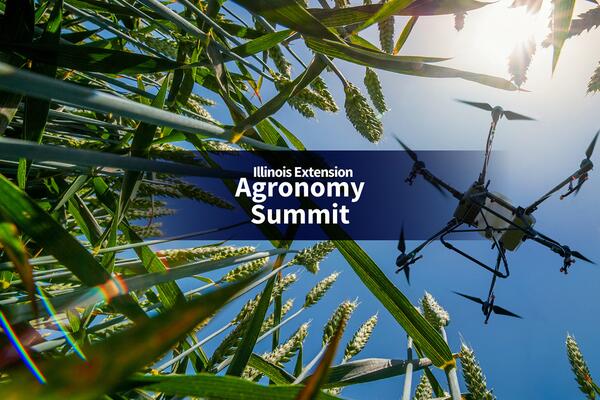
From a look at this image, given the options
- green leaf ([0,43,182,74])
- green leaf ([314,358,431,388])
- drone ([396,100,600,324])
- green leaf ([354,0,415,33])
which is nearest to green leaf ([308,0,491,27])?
green leaf ([354,0,415,33])

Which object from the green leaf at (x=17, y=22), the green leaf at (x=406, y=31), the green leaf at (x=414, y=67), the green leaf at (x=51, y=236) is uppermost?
the green leaf at (x=406, y=31)

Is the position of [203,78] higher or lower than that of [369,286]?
higher

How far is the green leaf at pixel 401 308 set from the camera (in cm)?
49

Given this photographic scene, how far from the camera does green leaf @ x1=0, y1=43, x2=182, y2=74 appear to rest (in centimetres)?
46

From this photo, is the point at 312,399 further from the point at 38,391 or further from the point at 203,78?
the point at 203,78

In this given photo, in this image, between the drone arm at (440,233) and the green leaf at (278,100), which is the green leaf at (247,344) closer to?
the green leaf at (278,100)

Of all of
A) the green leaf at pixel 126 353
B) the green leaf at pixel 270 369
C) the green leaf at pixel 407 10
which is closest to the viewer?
the green leaf at pixel 126 353

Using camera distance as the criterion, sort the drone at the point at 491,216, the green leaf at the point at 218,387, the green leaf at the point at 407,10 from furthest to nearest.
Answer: the drone at the point at 491,216 → the green leaf at the point at 407,10 → the green leaf at the point at 218,387

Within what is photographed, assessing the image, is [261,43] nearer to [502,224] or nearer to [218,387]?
[218,387]

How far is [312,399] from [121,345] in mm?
117

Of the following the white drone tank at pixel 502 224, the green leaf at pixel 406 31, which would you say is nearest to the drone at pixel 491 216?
the white drone tank at pixel 502 224

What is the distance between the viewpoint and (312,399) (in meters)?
0.22

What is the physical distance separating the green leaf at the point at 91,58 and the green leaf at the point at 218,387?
1.30 feet

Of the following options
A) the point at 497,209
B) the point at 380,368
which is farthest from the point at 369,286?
the point at 497,209
